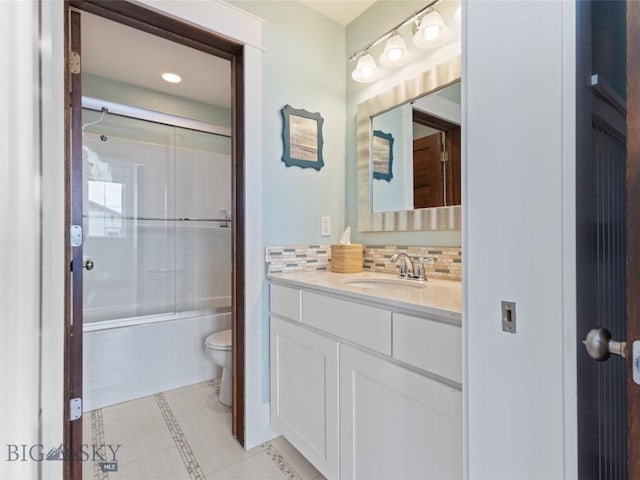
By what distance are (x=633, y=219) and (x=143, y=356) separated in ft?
8.14

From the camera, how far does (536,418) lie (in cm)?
60

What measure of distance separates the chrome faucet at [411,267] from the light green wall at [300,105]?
1.62ft

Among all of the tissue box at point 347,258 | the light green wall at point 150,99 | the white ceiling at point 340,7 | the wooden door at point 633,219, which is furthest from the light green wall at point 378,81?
the light green wall at point 150,99

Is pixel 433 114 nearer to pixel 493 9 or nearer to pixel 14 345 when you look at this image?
pixel 493 9

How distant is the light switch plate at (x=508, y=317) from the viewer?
0.62 meters

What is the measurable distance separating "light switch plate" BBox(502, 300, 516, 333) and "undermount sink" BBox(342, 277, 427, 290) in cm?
79


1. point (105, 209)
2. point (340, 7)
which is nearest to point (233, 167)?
point (340, 7)

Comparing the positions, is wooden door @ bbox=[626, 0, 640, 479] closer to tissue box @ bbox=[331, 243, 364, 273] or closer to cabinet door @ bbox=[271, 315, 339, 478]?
cabinet door @ bbox=[271, 315, 339, 478]

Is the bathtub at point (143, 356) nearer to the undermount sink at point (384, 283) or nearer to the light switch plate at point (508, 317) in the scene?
the undermount sink at point (384, 283)

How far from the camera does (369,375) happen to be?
112cm

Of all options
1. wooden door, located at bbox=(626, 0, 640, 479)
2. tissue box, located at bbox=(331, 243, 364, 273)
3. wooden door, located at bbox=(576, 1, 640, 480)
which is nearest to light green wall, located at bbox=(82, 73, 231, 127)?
tissue box, located at bbox=(331, 243, 364, 273)

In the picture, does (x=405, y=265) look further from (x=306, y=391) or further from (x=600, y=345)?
(x=600, y=345)

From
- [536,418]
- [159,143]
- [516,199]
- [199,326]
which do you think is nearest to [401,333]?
[536,418]

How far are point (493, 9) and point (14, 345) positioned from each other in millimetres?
936
